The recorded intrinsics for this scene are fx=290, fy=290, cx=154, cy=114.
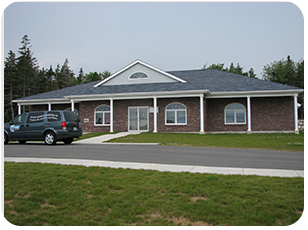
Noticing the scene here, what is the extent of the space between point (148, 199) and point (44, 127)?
1184 cm

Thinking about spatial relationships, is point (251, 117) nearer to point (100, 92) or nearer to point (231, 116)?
point (231, 116)

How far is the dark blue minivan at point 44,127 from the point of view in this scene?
15.6 m

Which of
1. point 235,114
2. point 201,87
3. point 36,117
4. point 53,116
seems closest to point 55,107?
point 36,117

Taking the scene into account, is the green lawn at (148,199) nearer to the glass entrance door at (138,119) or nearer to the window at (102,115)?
the glass entrance door at (138,119)

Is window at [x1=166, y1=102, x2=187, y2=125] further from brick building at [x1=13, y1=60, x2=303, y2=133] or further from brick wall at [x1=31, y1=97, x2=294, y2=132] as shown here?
brick wall at [x1=31, y1=97, x2=294, y2=132]

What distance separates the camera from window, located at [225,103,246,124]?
78.1 ft

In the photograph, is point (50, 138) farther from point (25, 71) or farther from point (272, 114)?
point (25, 71)

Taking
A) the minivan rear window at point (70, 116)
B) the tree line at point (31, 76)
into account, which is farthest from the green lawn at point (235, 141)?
the tree line at point (31, 76)

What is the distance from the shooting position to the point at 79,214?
489 cm

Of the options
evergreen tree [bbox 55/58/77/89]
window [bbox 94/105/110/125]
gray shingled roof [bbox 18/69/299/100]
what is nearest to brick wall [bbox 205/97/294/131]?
gray shingled roof [bbox 18/69/299/100]

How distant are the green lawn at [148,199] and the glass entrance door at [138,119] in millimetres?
16846

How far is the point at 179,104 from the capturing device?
23234 mm

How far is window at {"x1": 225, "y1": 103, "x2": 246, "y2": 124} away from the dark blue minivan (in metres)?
13.0
